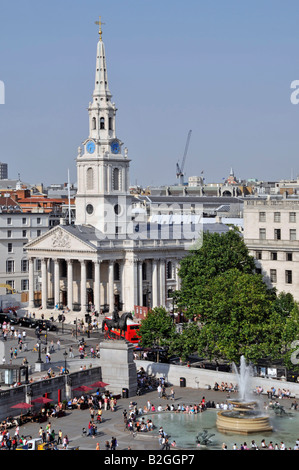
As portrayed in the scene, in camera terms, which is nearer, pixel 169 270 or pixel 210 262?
pixel 210 262

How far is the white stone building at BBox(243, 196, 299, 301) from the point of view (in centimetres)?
10444

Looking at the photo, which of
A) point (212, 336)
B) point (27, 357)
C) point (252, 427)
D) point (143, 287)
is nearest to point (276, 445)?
point (252, 427)

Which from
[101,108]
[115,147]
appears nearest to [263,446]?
[115,147]

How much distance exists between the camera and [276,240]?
10644cm

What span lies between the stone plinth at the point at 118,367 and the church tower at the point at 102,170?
149 ft

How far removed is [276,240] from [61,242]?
28.7 m

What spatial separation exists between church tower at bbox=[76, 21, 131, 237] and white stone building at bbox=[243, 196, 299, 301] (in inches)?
796

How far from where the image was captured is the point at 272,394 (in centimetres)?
7294

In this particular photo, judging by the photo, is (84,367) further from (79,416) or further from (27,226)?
(27,226)

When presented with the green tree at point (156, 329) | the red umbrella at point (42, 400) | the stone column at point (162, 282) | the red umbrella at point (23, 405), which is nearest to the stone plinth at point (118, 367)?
the green tree at point (156, 329)

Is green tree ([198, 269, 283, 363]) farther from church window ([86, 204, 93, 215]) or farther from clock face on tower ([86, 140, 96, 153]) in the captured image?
clock face on tower ([86, 140, 96, 153])

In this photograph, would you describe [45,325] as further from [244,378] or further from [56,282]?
[244,378]

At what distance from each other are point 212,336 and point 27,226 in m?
62.5
